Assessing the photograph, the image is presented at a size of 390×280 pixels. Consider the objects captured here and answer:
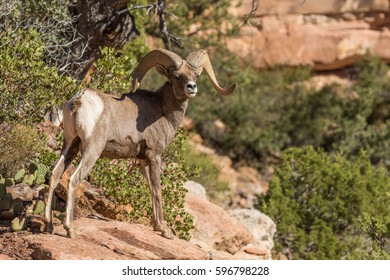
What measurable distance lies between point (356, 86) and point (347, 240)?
514 inches

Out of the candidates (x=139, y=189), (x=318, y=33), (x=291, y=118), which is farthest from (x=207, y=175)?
(x=318, y=33)

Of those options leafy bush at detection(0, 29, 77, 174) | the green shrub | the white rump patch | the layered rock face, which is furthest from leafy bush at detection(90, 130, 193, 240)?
the layered rock face

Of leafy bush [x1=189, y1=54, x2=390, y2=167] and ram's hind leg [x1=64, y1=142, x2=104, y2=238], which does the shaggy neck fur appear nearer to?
ram's hind leg [x1=64, y1=142, x2=104, y2=238]

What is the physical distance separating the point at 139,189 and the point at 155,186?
4.73 ft

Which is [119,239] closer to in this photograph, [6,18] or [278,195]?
[6,18]

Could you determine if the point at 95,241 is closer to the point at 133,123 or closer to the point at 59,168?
the point at 59,168

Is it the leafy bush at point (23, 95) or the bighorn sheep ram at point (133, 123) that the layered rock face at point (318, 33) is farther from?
the bighorn sheep ram at point (133, 123)

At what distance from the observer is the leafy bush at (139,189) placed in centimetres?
1020

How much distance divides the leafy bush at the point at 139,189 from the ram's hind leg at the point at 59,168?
5.70 feet

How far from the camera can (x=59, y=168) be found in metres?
8.34

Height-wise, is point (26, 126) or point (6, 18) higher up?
point (6, 18)
